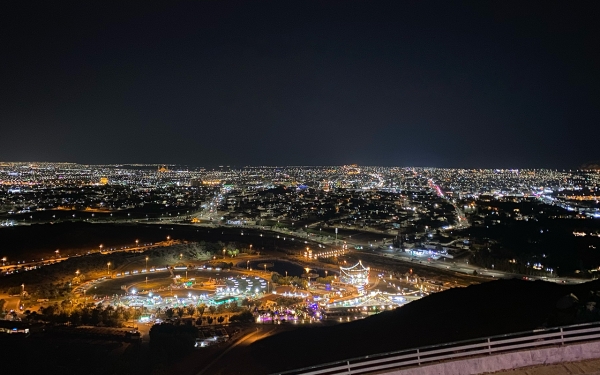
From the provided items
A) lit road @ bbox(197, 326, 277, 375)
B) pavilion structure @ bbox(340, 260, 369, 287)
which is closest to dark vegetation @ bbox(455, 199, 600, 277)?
pavilion structure @ bbox(340, 260, 369, 287)

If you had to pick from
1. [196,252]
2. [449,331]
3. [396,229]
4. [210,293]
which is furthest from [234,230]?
[449,331]

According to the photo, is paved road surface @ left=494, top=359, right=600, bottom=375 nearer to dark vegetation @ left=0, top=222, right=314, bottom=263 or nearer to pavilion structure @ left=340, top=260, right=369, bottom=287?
pavilion structure @ left=340, top=260, right=369, bottom=287

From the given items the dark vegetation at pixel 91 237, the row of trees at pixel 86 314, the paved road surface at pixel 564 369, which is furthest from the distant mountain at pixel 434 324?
the dark vegetation at pixel 91 237

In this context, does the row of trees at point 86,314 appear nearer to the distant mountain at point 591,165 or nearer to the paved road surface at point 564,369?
the paved road surface at point 564,369

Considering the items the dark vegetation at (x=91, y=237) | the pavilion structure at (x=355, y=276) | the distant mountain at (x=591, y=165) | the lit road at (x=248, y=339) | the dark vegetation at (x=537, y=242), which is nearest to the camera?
the lit road at (x=248, y=339)

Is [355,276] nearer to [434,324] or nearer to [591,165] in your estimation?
[434,324]

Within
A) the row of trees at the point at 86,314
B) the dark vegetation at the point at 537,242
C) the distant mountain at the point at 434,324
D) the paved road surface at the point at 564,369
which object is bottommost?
the dark vegetation at the point at 537,242

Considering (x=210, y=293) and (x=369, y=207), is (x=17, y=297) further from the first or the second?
(x=369, y=207)

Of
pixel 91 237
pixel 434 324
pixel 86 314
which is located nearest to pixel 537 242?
pixel 434 324
